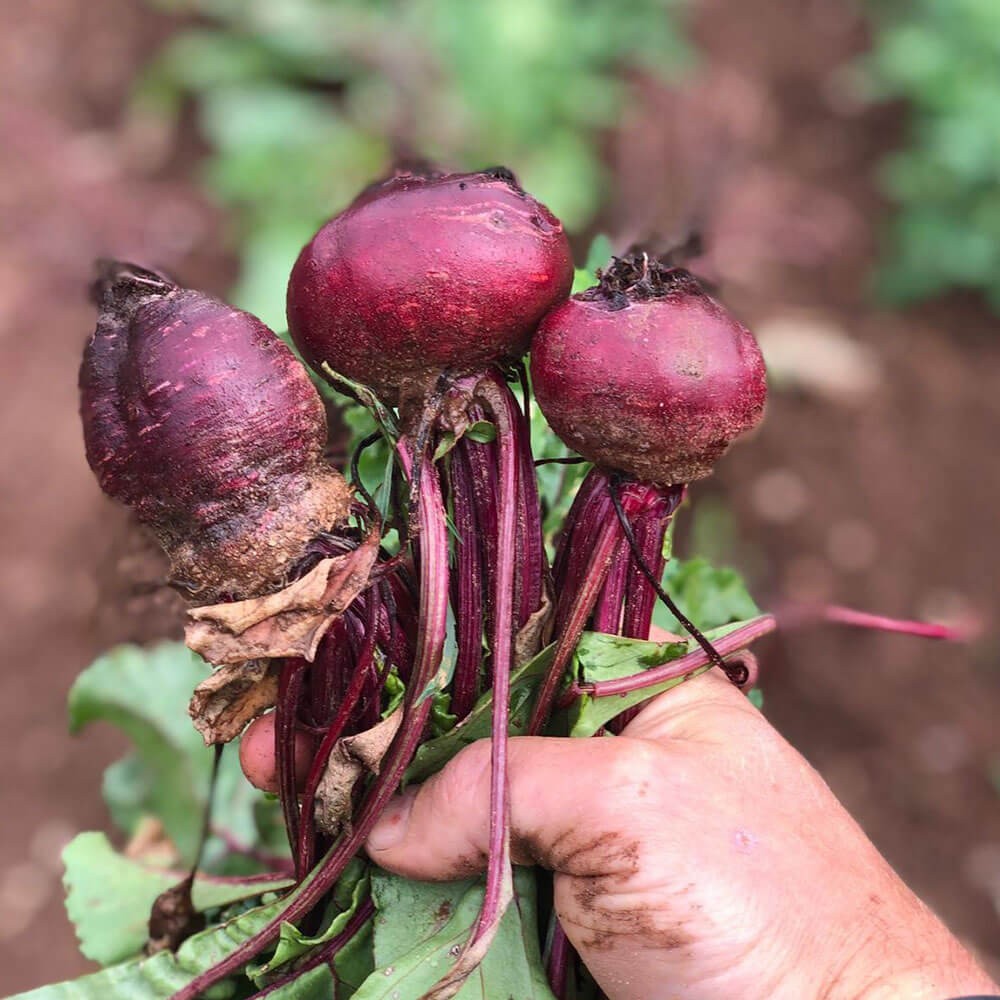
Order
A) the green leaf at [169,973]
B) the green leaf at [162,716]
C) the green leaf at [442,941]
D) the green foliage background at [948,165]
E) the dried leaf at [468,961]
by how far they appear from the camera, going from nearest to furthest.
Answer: the dried leaf at [468,961] → the green leaf at [442,941] → the green leaf at [169,973] → the green leaf at [162,716] → the green foliage background at [948,165]

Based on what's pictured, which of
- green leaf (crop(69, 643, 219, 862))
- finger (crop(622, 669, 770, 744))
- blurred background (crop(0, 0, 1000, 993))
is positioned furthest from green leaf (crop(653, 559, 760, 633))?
blurred background (crop(0, 0, 1000, 993))

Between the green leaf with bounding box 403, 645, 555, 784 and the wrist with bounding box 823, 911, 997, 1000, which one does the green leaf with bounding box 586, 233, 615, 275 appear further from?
the wrist with bounding box 823, 911, 997, 1000

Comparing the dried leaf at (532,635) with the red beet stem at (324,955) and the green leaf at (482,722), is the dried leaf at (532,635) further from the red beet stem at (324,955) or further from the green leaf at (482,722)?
the red beet stem at (324,955)

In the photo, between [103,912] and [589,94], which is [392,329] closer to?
[103,912]

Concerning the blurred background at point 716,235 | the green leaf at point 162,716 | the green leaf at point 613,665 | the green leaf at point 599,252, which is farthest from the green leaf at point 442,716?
the blurred background at point 716,235

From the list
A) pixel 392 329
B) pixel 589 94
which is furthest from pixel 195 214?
pixel 392 329

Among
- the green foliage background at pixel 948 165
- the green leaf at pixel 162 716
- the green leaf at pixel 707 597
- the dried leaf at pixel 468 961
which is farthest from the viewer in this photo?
the green foliage background at pixel 948 165
